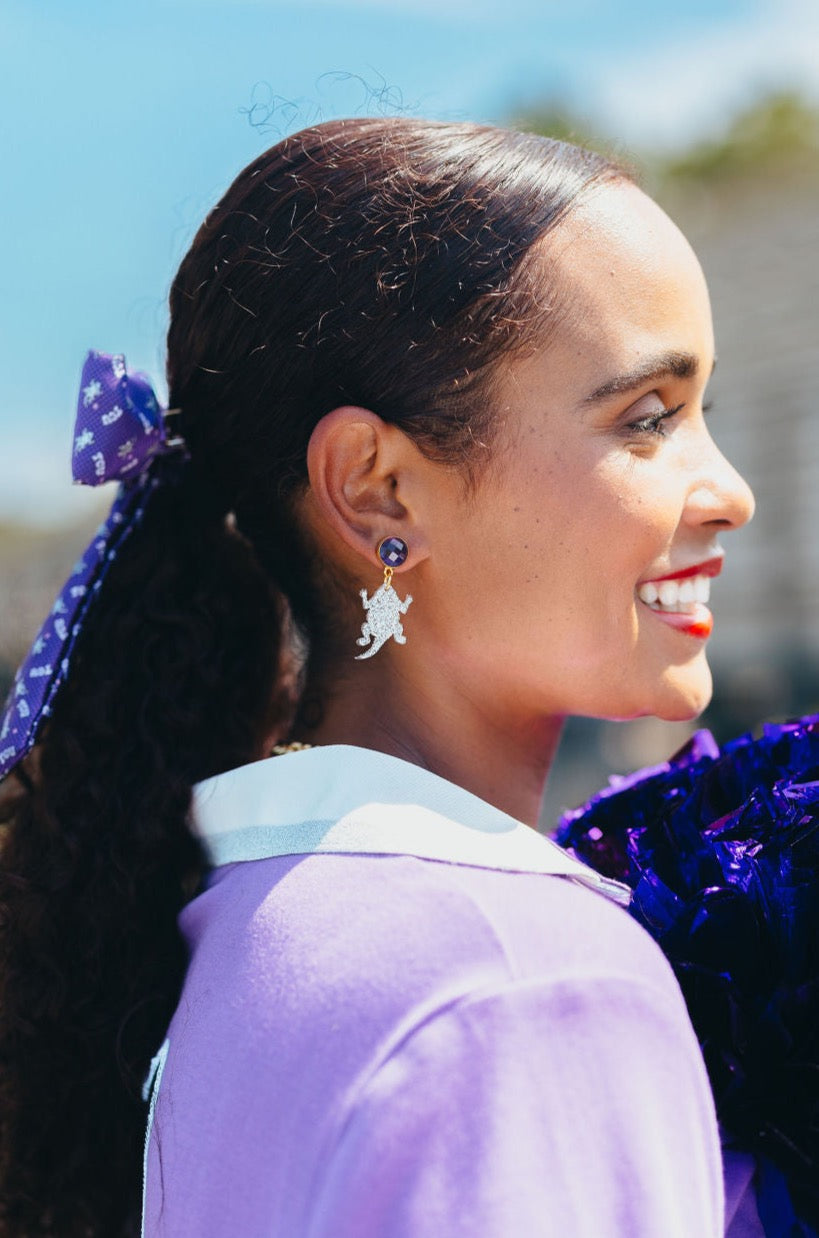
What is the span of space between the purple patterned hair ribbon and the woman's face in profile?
488 millimetres

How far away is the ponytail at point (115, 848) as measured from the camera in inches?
62.4

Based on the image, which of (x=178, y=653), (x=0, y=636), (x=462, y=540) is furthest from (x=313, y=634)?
(x=0, y=636)

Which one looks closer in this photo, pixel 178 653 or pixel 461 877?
pixel 461 877

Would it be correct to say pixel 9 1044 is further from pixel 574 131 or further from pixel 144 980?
pixel 574 131

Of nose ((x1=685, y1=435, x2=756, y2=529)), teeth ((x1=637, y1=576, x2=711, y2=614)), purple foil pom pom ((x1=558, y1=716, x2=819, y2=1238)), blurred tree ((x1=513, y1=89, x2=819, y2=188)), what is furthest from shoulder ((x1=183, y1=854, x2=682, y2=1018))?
blurred tree ((x1=513, y1=89, x2=819, y2=188))

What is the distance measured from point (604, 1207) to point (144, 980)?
690 mm

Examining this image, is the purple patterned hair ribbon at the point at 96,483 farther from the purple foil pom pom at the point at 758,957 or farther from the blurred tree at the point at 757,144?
the blurred tree at the point at 757,144

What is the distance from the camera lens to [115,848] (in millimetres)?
1621

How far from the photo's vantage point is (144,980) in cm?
154

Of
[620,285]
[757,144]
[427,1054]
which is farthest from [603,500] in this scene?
[757,144]

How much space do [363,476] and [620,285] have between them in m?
0.37

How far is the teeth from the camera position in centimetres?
154

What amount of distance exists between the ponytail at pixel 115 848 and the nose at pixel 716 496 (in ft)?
2.07

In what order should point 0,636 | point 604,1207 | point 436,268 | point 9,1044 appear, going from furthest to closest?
point 0,636 → point 9,1044 → point 436,268 → point 604,1207
